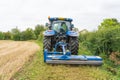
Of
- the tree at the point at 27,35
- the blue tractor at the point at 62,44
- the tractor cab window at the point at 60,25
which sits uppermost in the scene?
the tractor cab window at the point at 60,25

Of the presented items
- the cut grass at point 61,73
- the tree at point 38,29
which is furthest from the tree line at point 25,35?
the cut grass at point 61,73

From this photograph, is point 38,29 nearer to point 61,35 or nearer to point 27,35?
point 27,35

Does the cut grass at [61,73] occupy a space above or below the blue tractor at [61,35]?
below

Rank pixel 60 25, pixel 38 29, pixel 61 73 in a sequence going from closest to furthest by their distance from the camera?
pixel 61 73 < pixel 60 25 < pixel 38 29

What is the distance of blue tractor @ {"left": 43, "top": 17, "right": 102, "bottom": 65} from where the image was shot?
11.4 m

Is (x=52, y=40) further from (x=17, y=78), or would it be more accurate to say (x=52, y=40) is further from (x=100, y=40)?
(x=17, y=78)

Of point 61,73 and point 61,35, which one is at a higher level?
point 61,35

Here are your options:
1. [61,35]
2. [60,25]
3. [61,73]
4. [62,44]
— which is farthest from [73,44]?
[61,73]

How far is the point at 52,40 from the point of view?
14.0 meters

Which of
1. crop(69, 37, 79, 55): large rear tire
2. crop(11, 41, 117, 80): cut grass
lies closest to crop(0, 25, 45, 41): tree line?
crop(69, 37, 79, 55): large rear tire

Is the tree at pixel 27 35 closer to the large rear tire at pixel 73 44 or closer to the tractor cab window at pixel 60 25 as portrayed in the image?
the tractor cab window at pixel 60 25

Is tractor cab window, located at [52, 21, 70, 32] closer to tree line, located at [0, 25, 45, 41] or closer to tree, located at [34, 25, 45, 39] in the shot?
tree line, located at [0, 25, 45, 41]

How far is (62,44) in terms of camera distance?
1300 centimetres

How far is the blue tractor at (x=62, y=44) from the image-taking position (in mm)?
11422
